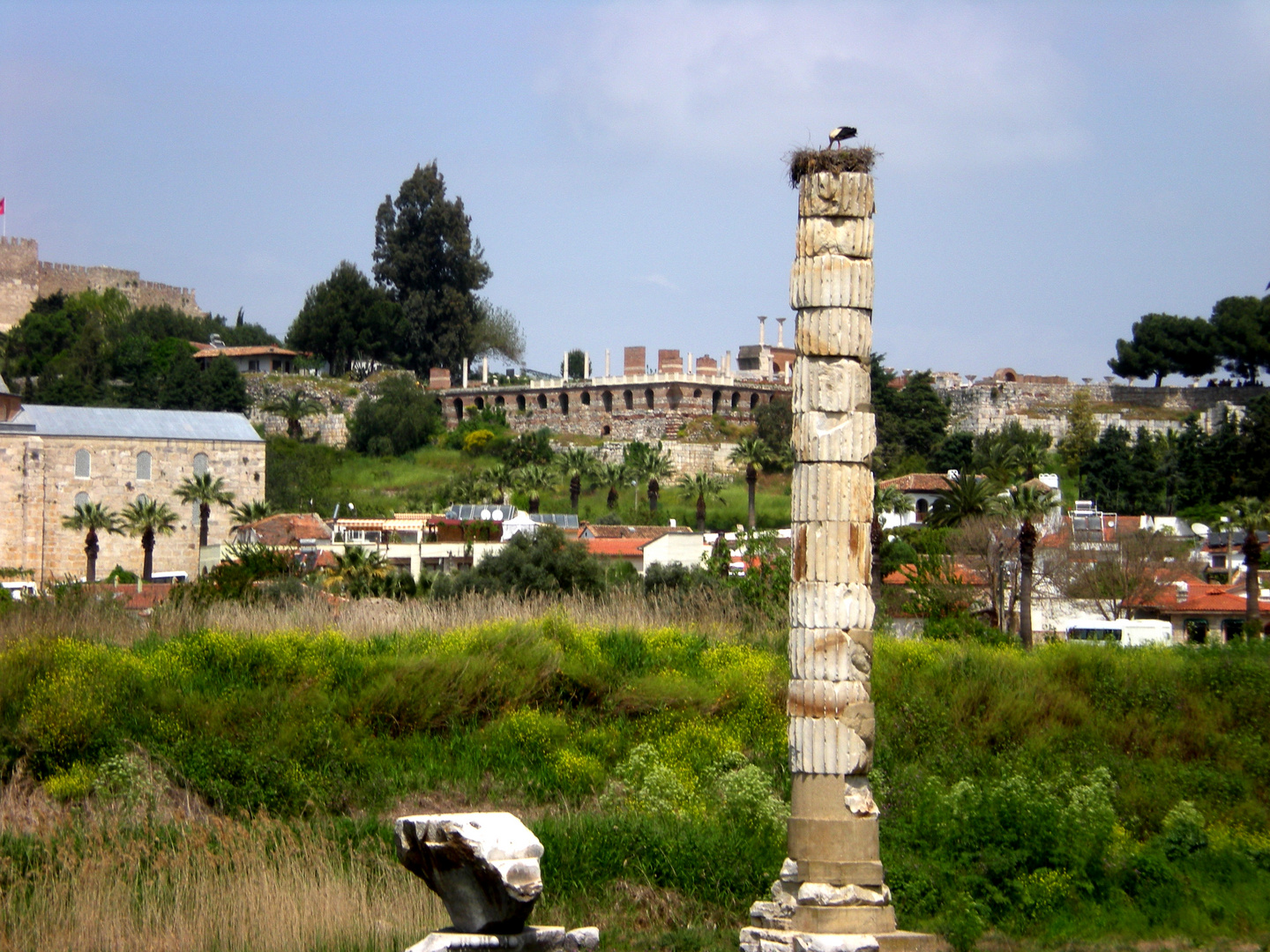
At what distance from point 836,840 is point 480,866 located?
383 cm

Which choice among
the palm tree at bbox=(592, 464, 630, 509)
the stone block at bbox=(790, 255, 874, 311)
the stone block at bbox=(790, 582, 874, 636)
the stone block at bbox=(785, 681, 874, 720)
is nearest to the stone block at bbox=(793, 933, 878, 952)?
the stone block at bbox=(785, 681, 874, 720)

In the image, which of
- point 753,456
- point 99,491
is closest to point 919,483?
point 753,456

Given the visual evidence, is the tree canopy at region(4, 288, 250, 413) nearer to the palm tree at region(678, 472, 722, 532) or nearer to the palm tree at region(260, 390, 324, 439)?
the palm tree at region(260, 390, 324, 439)

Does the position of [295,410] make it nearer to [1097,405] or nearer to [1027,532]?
[1097,405]

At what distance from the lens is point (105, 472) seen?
157 ft

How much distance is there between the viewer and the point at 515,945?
6.93 metres

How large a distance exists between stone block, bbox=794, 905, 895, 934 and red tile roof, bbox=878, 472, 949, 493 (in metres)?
41.0

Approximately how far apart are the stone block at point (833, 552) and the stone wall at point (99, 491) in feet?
123

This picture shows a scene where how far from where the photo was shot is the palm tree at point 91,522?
43.7 meters

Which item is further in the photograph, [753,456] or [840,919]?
[753,456]

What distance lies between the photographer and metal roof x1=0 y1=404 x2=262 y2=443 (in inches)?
1881

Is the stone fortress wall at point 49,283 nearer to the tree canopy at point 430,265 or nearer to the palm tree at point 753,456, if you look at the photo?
the tree canopy at point 430,265

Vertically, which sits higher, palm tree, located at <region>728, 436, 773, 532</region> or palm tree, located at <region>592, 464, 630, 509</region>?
palm tree, located at <region>728, 436, 773, 532</region>

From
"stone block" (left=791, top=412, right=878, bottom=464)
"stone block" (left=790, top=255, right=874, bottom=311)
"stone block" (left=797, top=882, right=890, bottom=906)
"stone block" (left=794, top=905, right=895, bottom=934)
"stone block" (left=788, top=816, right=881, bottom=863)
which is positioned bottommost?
"stone block" (left=794, top=905, right=895, bottom=934)
